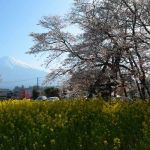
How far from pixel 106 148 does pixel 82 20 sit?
20.9m

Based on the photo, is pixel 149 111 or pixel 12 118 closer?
pixel 149 111

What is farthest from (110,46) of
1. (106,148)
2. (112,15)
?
(106,148)

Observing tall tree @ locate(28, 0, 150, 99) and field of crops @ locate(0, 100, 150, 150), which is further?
tall tree @ locate(28, 0, 150, 99)

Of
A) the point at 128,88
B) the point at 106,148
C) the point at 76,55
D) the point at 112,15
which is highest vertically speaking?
the point at 112,15

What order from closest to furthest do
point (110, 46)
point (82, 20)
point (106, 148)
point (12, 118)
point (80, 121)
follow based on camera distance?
point (106, 148) → point (80, 121) → point (12, 118) → point (110, 46) → point (82, 20)

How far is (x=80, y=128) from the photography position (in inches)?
399

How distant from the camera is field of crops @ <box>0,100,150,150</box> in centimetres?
835

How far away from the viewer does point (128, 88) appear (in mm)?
26422

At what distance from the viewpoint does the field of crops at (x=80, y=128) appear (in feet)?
27.4

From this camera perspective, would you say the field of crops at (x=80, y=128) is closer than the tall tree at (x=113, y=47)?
Yes

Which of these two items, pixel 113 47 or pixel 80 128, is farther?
pixel 113 47

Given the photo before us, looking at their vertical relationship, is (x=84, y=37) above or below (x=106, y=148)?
above

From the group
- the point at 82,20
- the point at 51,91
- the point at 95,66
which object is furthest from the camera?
the point at 51,91

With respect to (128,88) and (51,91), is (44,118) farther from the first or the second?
(51,91)
